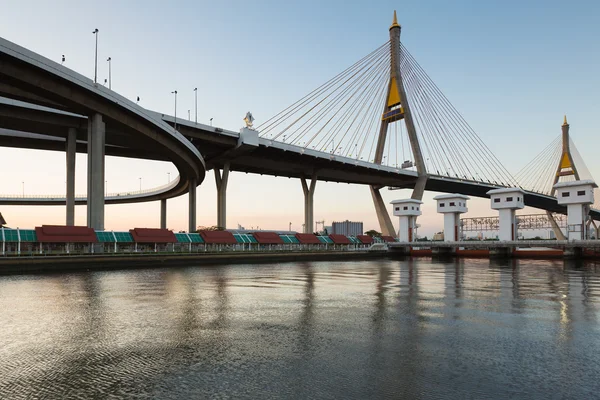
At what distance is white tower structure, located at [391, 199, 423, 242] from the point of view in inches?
2896

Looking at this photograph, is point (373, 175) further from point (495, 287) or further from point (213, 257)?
point (495, 287)

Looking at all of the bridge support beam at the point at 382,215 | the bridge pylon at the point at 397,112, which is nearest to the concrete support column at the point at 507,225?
the bridge pylon at the point at 397,112

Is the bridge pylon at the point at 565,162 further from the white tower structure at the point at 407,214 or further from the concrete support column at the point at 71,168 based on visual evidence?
the concrete support column at the point at 71,168

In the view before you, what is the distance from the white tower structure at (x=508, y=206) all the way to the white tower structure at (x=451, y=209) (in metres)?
6.31

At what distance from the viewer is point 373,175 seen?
286 ft

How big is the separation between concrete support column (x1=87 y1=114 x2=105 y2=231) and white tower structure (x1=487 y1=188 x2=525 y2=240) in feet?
170

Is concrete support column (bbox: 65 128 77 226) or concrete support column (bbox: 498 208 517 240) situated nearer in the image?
concrete support column (bbox: 65 128 77 226)

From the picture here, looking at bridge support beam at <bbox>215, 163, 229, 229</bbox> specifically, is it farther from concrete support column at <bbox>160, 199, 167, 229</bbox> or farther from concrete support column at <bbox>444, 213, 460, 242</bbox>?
concrete support column at <bbox>160, 199, 167, 229</bbox>

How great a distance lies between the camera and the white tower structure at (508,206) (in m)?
61.4

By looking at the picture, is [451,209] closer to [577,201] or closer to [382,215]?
[577,201]

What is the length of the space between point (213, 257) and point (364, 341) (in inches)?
1366

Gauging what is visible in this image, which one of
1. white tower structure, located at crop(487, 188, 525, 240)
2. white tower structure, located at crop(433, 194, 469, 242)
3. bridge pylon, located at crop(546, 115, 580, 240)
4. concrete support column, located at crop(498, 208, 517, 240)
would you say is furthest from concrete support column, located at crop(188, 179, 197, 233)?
bridge pylon, located at crop(546, 115, 580, 240)

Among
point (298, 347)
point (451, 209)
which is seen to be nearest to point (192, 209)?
point (451, 209)

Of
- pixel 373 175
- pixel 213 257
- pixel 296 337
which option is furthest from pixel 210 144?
pixel 296 337
